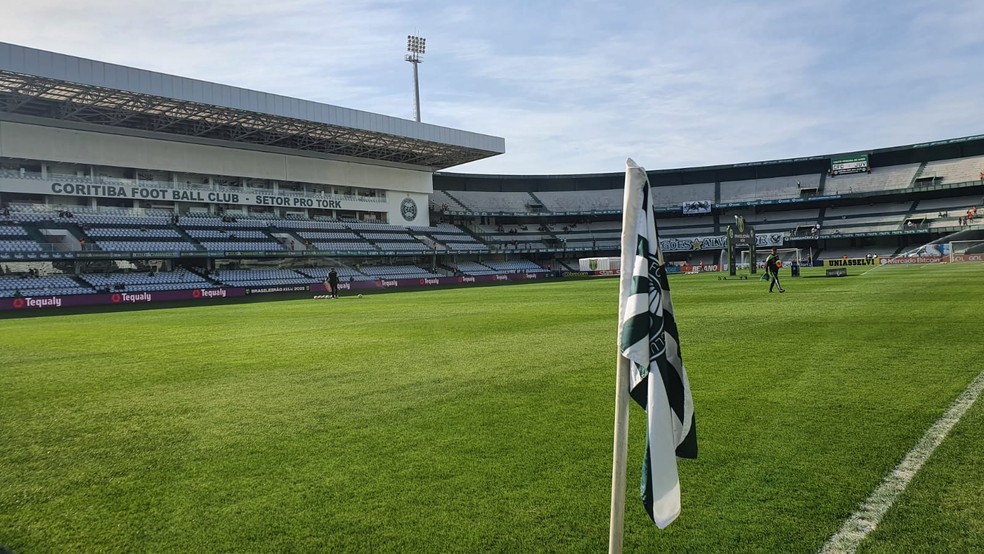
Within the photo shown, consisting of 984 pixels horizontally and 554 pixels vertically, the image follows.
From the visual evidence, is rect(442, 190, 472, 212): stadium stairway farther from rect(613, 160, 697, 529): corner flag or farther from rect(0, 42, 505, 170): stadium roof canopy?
rect(613, 160, 697, 529): corner flag

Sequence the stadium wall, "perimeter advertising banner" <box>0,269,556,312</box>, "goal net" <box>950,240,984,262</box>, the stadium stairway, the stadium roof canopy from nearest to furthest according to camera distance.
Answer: "perimeter advertising banner" <box>0,269,556,312</box> → the stadium roof canopy → the stadium wall → "goal net" <box>950,240,984,262</box> → the stadium stairway

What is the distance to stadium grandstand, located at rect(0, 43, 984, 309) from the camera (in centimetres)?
3938

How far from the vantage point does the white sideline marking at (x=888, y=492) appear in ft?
10.2

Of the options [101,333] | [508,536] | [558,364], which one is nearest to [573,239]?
[101,333]

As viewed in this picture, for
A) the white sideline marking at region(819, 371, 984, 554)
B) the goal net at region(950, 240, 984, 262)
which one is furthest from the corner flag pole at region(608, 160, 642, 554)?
the goal net at region(950, 240, 984, 262)

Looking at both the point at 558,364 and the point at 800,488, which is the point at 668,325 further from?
the point at 558,364

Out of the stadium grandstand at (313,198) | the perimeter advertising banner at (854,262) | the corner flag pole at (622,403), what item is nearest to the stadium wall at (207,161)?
the stadium grandstand at (313,198)

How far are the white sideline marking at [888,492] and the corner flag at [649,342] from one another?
3.63ft

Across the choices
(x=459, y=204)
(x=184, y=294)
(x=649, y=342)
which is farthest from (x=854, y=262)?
(x=649, y=342)

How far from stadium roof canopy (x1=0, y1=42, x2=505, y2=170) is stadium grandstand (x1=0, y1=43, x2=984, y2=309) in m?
0.13

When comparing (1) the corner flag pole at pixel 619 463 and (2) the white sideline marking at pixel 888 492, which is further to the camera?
(2) the white sideline marking at pixel 888 492

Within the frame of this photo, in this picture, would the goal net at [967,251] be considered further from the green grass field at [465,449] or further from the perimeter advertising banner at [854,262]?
the green grass field at [465,449]

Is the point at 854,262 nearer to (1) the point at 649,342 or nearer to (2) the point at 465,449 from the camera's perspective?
(2) the point at 465,449

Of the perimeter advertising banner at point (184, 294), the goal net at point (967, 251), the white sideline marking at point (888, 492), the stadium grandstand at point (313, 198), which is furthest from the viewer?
the goal net at point (967, 251)
